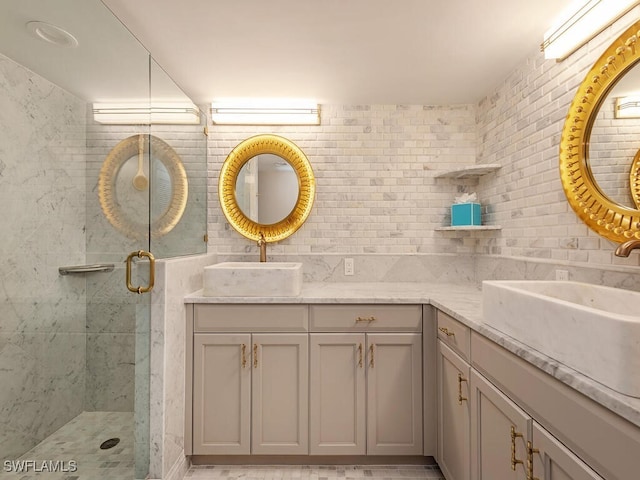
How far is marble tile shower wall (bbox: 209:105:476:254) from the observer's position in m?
2.70

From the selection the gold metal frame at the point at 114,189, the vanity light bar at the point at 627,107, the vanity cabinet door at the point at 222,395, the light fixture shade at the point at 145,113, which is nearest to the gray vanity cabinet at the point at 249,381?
the vanity cabinet door at the point at 222,395

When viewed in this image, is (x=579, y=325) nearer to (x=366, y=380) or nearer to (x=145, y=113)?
(x=366, y=380)

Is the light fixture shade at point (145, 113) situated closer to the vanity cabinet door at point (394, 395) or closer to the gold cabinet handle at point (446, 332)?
the vanity cabinet door at point (394, 395)

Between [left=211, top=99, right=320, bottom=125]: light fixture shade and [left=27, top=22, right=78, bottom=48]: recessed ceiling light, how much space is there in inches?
49.5

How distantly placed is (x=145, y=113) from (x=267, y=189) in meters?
1.03

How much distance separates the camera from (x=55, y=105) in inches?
52.2

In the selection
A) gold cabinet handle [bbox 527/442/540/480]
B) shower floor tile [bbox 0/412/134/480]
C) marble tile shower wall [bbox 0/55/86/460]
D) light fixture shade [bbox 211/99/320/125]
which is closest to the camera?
gold cabinet handle [bbox 527/442/540/480]

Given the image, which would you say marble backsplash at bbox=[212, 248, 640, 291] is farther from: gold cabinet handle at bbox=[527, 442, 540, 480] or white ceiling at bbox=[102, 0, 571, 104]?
gold cabinet handle at bbox=[527, 442, 540, 480]

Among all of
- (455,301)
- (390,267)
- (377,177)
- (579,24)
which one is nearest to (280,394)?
(455,301)

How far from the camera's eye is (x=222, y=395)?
2.01 meters

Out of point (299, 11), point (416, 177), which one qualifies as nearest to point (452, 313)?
point (416, 177)

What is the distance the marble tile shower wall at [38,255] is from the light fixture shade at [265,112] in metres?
1.30

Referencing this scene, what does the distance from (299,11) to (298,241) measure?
151 cm

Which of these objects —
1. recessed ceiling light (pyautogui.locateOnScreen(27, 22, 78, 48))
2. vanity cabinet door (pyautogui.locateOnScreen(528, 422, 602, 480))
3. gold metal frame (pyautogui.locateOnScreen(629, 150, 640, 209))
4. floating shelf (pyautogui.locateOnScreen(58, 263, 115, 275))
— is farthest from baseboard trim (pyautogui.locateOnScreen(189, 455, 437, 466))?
recessed ceiling light (pyautogui.locateOnScreen(27, 22, 78, 48))
